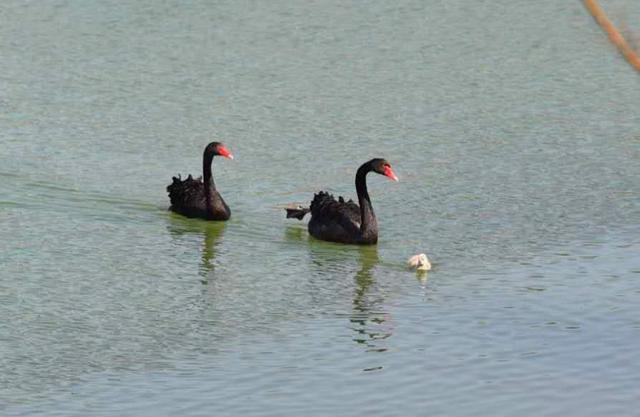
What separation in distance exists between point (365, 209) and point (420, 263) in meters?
1.51

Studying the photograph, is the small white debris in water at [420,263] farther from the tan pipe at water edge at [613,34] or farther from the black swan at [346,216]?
the tan pipe at water edge at [613,34]

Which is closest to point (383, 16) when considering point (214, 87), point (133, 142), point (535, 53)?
point (535, 53)

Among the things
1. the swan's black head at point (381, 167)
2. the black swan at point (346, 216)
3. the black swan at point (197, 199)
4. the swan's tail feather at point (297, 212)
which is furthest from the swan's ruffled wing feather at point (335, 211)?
the black swan at point (197, 199)

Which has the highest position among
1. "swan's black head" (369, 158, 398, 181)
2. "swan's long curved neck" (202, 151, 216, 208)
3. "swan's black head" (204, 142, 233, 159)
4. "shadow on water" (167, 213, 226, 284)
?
"swan's black head" (204, 142, 233, 159)

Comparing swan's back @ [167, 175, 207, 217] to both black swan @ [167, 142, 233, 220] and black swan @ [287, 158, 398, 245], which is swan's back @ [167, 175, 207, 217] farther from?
black swan @ [287, 158, 398, 245]

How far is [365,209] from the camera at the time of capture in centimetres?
1328

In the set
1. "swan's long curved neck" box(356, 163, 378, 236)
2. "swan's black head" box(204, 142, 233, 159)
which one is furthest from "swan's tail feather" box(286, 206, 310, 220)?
"swan's black head" box(204, 142, 233, 159)

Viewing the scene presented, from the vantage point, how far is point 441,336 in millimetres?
9969

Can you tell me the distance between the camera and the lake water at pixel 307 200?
902 cm

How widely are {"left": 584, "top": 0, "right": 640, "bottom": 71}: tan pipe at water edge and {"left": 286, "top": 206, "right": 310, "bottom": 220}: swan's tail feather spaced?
32.9 ft

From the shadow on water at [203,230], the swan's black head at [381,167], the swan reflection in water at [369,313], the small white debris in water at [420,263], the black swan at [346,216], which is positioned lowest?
the swan reflection in water at [369,313]

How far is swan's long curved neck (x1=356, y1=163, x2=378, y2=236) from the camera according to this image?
13.0 m

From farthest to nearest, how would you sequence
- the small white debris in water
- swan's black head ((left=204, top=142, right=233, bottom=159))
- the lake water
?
swan's black head ((left=204, top=142, right=233, bottom=159)) < the small white debris in water < the lake water

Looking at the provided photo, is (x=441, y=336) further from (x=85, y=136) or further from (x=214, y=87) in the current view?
(x=214, y=87)
